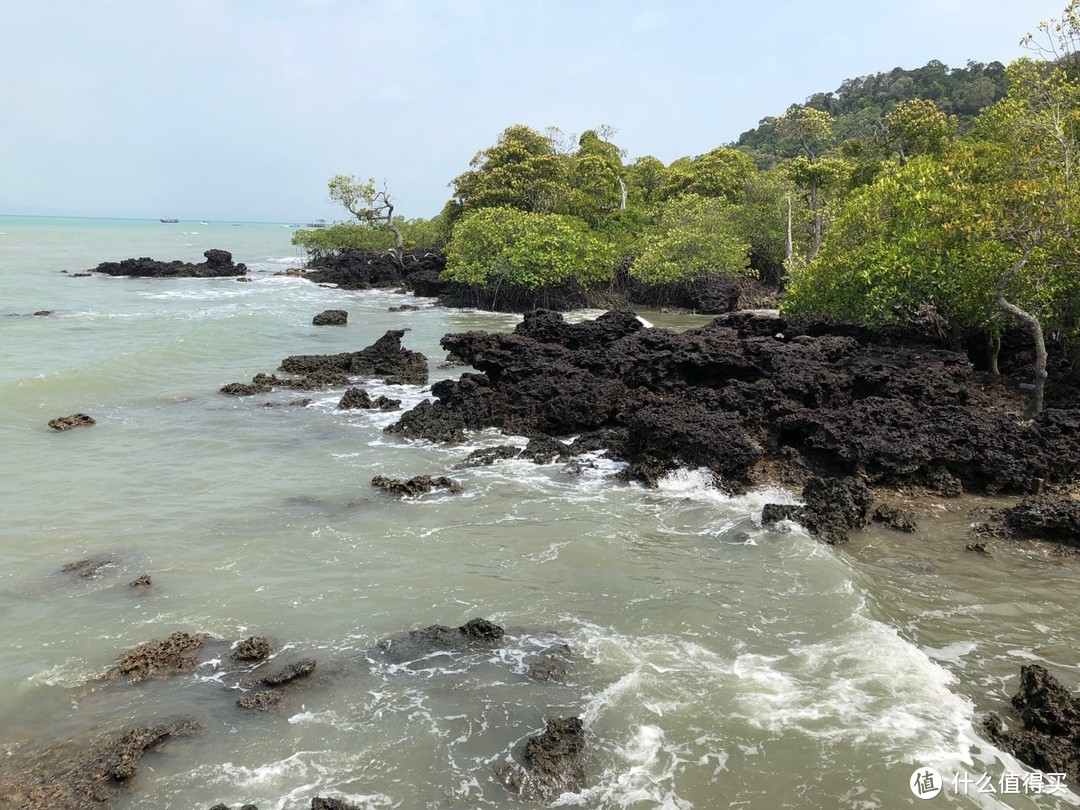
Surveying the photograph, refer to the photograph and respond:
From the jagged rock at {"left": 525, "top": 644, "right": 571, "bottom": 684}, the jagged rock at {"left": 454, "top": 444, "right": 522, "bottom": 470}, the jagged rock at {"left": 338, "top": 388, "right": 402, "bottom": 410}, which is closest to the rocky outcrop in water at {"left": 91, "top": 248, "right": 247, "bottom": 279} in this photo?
the jagged rock at {"left": 338, "top": 388, "right": 402, "bottom": 410}

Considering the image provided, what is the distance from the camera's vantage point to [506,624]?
7.46m

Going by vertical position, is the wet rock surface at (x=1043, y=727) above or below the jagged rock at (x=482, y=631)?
above

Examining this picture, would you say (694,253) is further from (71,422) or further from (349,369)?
(71,422)

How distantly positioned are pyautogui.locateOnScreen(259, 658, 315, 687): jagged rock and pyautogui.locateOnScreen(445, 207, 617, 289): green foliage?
2605 cm

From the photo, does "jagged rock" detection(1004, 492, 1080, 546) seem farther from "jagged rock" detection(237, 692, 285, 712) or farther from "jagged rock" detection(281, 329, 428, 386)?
"jagged rock" detection(281, 329, 428, 386)

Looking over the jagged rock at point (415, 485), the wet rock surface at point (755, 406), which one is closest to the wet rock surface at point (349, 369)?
the wet rock surface at point (755, 406)

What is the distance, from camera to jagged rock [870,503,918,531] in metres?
9.51

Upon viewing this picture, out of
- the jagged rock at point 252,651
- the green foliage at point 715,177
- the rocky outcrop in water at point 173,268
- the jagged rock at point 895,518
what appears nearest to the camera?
the jagged rock at point 252,651

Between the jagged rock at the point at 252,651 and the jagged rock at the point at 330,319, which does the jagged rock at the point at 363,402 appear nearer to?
the jagged rock at the point at 252,651

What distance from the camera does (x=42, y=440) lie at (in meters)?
13.8

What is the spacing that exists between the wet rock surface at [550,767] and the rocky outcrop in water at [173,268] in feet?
169

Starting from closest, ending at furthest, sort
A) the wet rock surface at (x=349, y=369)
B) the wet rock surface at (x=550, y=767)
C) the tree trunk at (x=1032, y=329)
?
the wet rock surface at (x=550, y=767)
the tree trunk at (x=1032, y=329)
the wet rock surface at (x=349, y=369)

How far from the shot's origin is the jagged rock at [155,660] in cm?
664
